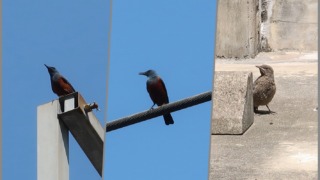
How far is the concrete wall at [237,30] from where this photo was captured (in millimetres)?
6051

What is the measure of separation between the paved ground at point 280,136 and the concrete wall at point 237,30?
0.21 ft

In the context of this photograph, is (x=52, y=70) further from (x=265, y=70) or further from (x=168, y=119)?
(x=265, y=70)

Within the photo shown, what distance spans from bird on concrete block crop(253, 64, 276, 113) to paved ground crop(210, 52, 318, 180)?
5 centimetres

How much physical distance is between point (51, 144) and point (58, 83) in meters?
0.30

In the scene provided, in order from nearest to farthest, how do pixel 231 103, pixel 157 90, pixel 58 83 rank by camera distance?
pixel 157 90 → pixel 58 83 → pixel 231 103

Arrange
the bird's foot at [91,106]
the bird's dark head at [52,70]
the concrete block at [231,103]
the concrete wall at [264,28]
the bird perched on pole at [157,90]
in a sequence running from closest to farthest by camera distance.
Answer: the bird perched on pole at [157,90]
the bird's foot at [91,106]
the bird's dark head at [52,70]
the concrete block at [231,103]
the concrete wall at [264,28]

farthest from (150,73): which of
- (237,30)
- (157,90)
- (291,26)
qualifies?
(291,26)

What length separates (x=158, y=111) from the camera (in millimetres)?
4910

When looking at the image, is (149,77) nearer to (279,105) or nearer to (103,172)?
(103,172)

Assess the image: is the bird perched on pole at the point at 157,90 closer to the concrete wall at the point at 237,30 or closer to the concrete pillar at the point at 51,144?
the concrete pillar at the point at 51,144

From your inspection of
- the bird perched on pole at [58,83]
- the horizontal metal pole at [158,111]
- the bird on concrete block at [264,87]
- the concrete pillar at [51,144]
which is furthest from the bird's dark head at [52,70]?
the bird on concrete block at [264,87]

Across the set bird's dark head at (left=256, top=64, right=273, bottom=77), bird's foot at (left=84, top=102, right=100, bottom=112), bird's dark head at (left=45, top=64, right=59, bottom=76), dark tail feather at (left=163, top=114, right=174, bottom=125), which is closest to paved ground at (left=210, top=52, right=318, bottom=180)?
bird's dark head at (left=256, top=64, right=273, bottom=77)

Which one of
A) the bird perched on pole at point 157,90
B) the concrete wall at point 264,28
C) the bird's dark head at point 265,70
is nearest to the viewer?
the bird perched on pole at point 157,90

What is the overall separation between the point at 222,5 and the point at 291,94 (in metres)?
0.67
